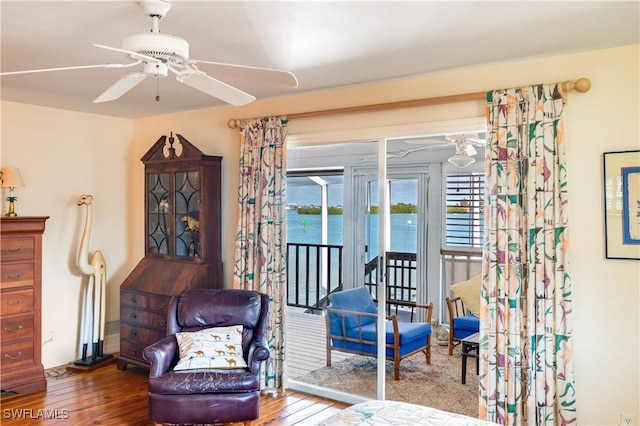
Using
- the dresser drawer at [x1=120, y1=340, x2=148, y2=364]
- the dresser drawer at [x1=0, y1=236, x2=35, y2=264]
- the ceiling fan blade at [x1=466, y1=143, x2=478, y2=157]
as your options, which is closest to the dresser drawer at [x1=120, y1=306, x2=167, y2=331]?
the dresser drawer at [x1=120, y1=340, x2=148, y2=364]

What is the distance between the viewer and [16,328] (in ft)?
13.8

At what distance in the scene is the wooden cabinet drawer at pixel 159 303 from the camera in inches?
174

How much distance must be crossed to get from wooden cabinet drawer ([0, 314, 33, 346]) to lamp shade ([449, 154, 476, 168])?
149 inches

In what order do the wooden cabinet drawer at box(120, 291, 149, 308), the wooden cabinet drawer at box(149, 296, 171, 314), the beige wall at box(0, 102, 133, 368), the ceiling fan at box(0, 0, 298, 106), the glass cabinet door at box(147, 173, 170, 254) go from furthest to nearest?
1. the glass cabinet door at box(147, 173, 170, 254)
2. the beige wall at box(0, 102, 133, 368)
3. the wooden cabinet drawer at box(120, 291, 149, 308)
4. the wooden cabinet drawer at box(149, 296, 171, 314)
5. the ceiling fan at box(0, 0, 298, 106)

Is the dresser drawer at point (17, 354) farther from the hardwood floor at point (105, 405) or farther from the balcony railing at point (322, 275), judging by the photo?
the balcony railing at point (322, 275)

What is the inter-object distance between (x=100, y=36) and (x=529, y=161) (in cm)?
262

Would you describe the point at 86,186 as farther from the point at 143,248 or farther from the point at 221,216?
the point at 221,216

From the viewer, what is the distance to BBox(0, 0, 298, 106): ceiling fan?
2.03m

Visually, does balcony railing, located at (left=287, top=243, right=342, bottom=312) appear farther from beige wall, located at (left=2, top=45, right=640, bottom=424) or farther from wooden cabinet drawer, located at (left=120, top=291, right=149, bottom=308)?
wooden cabinet drawer, located at (left=120, top=291, right=149, bottom=308)

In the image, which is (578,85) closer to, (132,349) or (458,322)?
(458,322)

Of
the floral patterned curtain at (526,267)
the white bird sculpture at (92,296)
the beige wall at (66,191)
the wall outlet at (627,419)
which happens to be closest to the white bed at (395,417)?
the floral patterned curtain at (526,267)

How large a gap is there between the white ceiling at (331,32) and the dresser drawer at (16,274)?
1573 mm

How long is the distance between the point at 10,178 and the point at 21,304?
108 centimetres

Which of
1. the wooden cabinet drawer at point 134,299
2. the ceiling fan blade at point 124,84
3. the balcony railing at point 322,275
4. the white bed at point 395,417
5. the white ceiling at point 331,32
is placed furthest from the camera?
the wooden cabinet drawer at point 134,299
